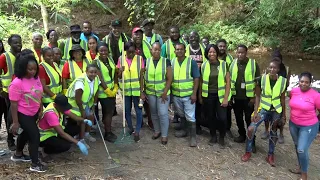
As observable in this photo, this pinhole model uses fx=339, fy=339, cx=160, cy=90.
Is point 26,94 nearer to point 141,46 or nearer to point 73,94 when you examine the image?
point 73,94

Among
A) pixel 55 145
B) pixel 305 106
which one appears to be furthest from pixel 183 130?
pixel 55 145

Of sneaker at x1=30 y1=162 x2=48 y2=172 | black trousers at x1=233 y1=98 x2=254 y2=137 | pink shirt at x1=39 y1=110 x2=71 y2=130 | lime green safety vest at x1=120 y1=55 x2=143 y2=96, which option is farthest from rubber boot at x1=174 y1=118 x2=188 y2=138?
sneaker at x1=30 y1=162 x2=48 y2=172

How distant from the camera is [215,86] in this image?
220 inches

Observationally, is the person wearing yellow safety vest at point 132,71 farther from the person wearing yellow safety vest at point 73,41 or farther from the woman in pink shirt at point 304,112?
the woman in pink shirt at point 304,112

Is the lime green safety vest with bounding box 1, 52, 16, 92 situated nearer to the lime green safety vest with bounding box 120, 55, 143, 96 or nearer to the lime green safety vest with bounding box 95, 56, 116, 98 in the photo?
the lime green safety vest with bounding box 95, 56, 116, 98

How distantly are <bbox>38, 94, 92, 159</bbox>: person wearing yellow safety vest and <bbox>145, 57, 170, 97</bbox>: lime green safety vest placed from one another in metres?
1.31

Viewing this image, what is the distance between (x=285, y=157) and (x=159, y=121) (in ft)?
7.68

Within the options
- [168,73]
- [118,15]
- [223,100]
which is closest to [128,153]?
[168,73]

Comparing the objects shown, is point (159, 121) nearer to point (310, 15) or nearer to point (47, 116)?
point (47, 116)

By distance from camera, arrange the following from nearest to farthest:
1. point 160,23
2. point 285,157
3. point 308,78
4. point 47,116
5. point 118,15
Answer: point 47,116
point 308,78
point 285,157
point 160,23
point 118,15

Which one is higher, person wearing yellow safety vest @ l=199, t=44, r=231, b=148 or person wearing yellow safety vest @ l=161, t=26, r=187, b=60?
person wearing yellow safety vest @ l=161, t=26, r=187, b=60

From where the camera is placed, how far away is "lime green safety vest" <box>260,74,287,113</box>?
520cm

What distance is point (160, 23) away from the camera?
19.2 meters

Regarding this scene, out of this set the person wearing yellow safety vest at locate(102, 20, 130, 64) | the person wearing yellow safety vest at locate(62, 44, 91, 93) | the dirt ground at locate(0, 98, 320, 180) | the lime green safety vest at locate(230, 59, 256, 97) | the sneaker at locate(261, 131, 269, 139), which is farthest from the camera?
the sneaker at locate(261, 131, 269, 139)
